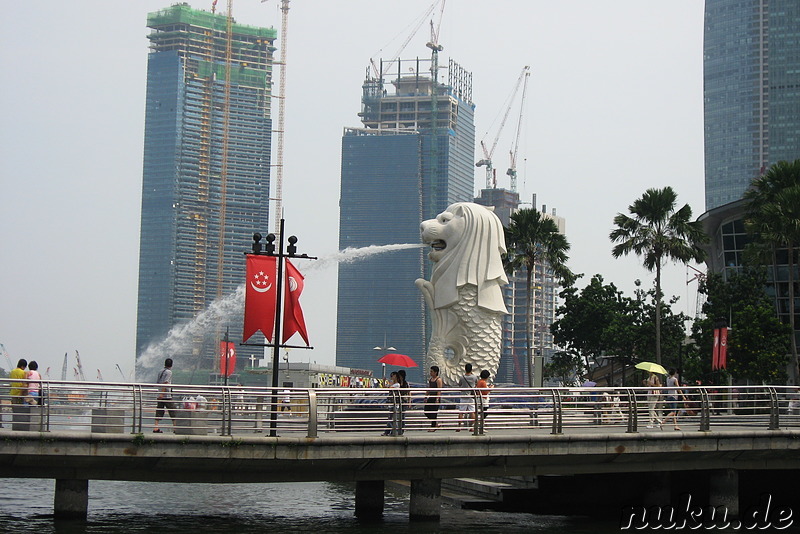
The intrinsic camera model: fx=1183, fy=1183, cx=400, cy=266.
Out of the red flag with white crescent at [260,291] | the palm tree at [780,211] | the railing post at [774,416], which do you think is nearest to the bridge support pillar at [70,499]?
the red flag with white crescent at [260,291]

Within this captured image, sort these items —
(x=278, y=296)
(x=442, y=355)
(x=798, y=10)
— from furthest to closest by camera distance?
(x=798, y=10) → (x=442, y=355) → (x=278, y=296)

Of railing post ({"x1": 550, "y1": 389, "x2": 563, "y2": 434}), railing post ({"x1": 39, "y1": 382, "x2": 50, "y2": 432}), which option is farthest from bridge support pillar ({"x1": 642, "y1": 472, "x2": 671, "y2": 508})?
railing post ({"x1": 39, "y1": 382, "x2": 50, "y2": 432})

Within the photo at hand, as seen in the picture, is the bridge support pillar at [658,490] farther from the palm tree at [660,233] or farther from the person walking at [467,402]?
the palm tree at [660,233]

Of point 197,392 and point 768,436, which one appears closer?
point 197,392

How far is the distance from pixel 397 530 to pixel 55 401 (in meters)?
6.77

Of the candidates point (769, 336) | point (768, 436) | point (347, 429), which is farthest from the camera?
point (769, 336)

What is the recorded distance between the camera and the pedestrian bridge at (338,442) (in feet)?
66.4

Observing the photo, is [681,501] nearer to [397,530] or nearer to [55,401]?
[397,530]

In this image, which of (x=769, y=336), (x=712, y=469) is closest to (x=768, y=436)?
(x=712, y=469)

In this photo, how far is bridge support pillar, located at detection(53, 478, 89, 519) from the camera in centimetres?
2181

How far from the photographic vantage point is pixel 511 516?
26859 mm

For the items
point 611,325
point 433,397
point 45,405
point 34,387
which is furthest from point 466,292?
point 611,325

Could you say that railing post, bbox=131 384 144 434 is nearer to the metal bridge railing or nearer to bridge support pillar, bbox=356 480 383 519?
the metal bridge railing

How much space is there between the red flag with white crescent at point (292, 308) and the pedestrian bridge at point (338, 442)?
135 inches
